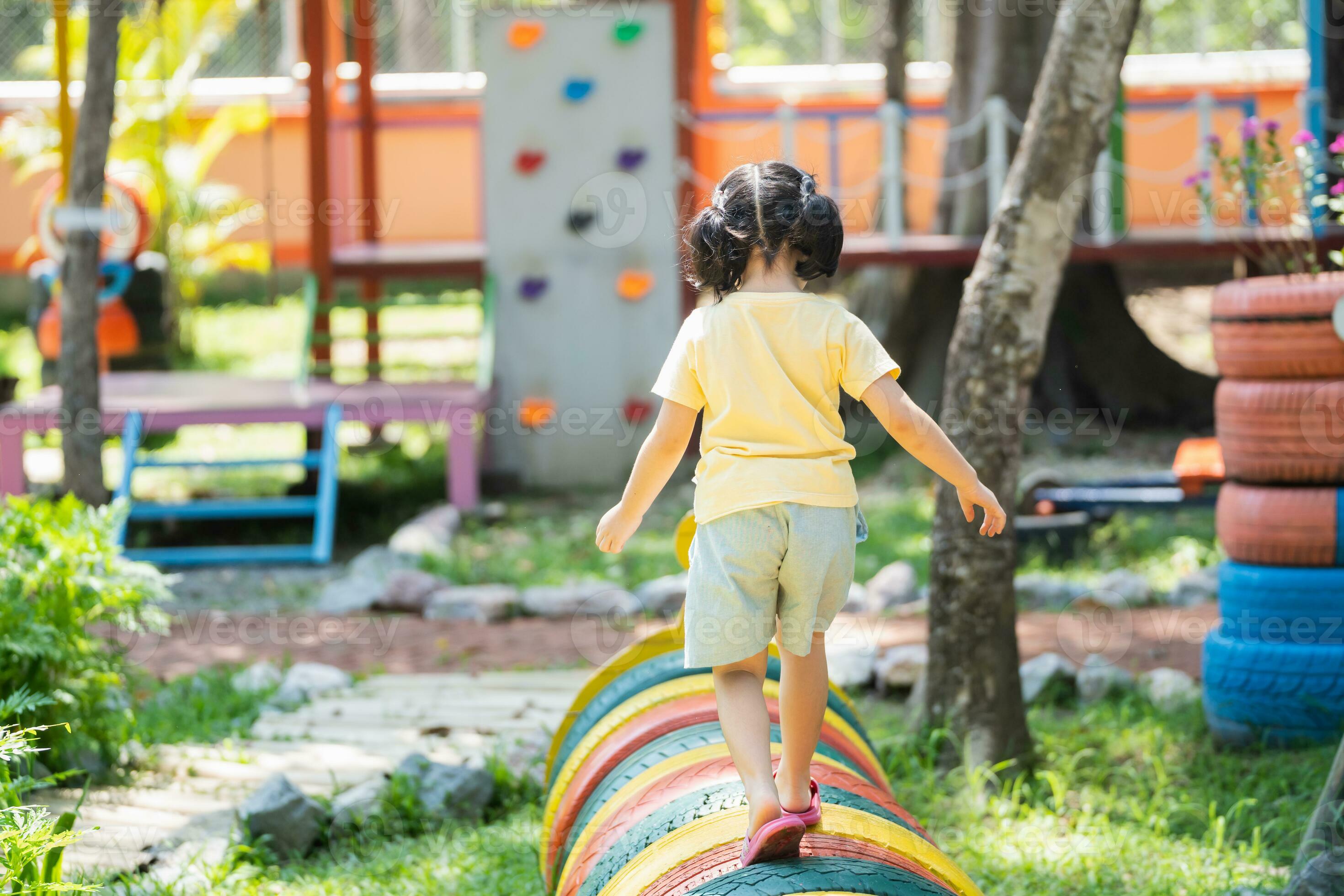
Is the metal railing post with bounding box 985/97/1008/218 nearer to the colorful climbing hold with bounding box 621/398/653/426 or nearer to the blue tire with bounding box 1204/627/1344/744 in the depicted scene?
the colorful climbing hold with bounding box 621/398/653/426

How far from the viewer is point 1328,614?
430cm

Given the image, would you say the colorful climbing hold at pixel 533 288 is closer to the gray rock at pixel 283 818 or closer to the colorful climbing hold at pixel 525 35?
the colorful climbing hold at pixel 525 35

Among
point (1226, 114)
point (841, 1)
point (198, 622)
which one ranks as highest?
point (841, 1)

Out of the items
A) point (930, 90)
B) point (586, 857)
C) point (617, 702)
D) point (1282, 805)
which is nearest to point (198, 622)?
point (617, 702)

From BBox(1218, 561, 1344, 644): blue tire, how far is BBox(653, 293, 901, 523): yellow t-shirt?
231cm

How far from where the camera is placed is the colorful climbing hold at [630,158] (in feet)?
31.5

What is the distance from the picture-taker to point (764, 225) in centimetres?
259

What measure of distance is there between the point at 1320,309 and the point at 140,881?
3.71 meters

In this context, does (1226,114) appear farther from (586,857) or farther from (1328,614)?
(586,857)

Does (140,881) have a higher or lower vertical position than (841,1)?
lower

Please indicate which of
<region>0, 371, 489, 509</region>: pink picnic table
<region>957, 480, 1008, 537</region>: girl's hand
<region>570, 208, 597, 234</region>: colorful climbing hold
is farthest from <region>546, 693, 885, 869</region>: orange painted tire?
<region>570, 208, 597, 234</region>: colorful climbing hold

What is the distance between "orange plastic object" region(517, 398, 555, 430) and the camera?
385 inches

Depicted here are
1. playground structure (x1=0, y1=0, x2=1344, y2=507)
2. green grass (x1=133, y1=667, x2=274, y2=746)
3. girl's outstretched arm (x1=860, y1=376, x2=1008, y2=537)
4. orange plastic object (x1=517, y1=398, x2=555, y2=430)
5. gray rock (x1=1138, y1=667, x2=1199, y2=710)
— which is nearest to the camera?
girl's outstretched arm (x1=860, y1=376, x2=1008, y2=537)

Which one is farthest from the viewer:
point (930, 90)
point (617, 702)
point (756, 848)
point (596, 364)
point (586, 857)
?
point (930, 90)
